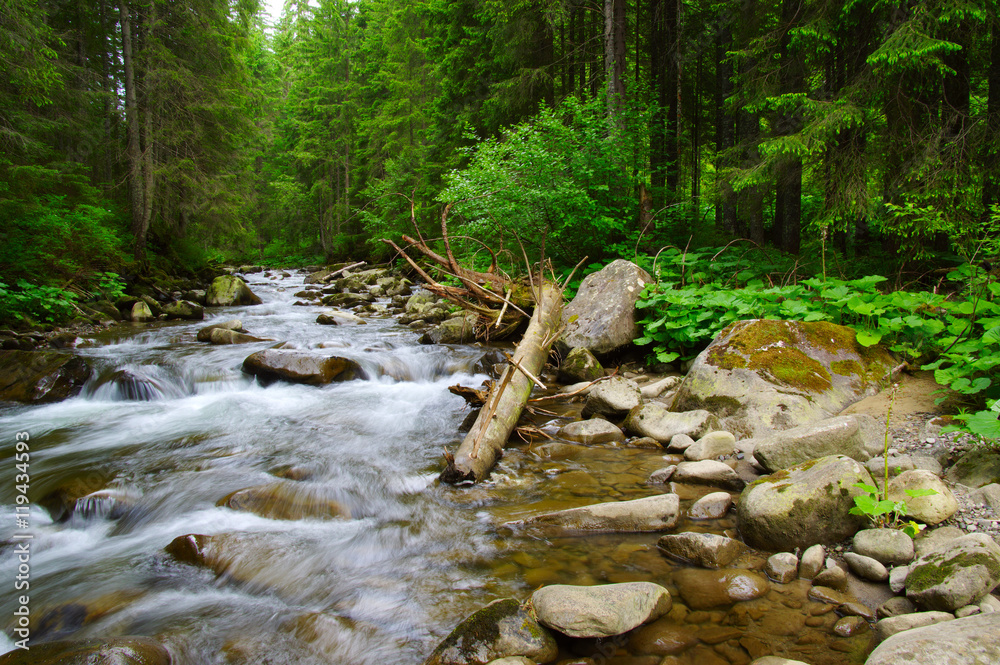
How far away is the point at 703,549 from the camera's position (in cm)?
288

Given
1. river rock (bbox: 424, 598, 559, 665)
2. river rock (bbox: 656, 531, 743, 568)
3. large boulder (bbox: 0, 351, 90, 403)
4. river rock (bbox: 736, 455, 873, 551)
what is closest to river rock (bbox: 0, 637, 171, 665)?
river rock (bbox: 424, 598, 559, 665)

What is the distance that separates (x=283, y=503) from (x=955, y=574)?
4280mm

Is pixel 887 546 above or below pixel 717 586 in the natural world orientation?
above

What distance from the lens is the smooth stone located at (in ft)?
8.16

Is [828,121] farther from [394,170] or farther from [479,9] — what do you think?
[394,170]

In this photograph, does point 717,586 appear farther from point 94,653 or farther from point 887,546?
point 94,653

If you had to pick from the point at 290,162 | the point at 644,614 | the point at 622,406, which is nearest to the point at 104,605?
the point at 644,614

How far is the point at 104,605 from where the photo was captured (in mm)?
2898

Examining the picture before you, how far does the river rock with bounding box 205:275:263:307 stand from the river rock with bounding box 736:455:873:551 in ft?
53.5

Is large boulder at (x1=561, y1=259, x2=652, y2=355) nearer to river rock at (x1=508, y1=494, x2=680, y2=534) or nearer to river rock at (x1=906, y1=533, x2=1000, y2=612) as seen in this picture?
river rock at (x1=508, y1=494, x2=680, y2=534)

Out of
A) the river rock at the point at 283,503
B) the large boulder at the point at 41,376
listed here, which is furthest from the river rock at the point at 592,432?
the large boulder at the point at 41,376

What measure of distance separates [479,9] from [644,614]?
16.9 m

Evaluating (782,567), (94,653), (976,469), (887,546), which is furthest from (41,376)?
(976,469)

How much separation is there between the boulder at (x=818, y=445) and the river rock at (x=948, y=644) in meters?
1.64
